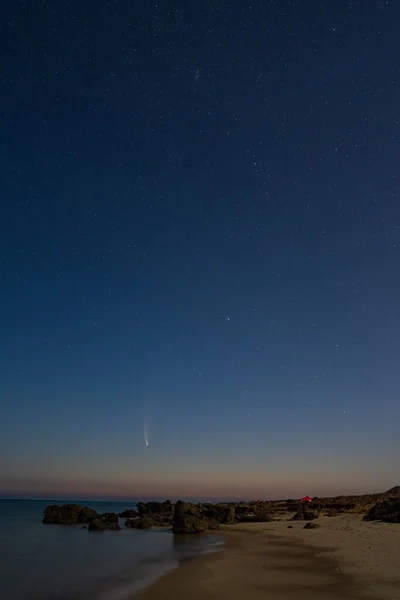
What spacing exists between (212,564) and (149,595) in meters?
8.68

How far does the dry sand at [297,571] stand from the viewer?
1683 centimetres

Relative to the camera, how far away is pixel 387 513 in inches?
1677

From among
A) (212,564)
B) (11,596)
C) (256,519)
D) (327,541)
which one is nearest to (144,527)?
(256,519)

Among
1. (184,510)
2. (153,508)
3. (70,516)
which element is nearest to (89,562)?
(184,510)

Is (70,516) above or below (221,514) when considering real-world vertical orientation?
below

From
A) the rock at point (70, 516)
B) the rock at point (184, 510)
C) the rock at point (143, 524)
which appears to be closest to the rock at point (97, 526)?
the rock at point (143, 524)

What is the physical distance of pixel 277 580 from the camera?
19.7 metres

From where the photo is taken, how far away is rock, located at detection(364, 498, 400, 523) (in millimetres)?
40688

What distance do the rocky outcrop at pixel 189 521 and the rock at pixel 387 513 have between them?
17901mm

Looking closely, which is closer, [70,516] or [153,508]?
[70,516]

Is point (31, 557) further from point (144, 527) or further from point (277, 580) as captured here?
point (144, 527)

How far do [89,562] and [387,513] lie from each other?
29.1 m

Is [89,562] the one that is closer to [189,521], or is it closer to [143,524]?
[189,521]

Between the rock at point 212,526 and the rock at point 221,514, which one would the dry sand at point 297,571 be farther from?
the rock at point 221,514
